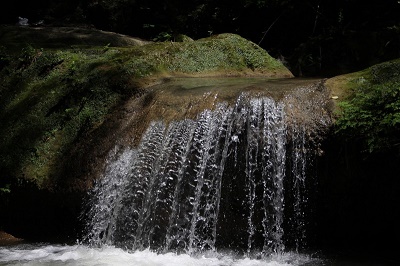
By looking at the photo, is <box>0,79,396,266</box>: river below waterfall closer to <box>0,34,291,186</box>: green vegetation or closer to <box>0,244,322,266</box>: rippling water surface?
<box>0,244,322,266</box>: rippling water surface

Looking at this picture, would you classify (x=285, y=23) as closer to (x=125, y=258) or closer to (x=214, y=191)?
(x=214, y=191)

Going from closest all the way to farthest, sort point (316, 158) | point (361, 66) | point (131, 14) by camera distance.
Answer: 1. point (316, 158)
2. point (361, 66)
3. point (131, 14)

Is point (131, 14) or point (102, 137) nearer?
point (102, 137)

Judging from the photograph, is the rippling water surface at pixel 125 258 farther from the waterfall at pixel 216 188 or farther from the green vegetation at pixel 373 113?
the green vegetation at pixel 373 113

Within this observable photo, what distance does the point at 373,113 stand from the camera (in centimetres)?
441

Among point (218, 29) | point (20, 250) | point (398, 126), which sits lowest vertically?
point (20, 250)

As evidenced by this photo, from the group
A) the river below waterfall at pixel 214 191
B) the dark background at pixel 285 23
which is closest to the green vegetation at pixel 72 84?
the river below waterfall at pixel 214 191

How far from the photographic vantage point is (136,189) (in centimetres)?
507

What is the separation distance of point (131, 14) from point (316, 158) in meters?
9.58

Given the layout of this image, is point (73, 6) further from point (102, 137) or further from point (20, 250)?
point (20, 250)

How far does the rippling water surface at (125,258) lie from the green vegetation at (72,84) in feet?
3.36

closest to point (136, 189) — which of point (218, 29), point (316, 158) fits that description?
point (316, 158)

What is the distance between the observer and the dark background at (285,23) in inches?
370

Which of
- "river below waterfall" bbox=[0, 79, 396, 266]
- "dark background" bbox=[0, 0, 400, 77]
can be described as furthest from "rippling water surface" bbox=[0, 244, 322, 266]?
"dark background" bbox=[0, 0, 400, 77]
